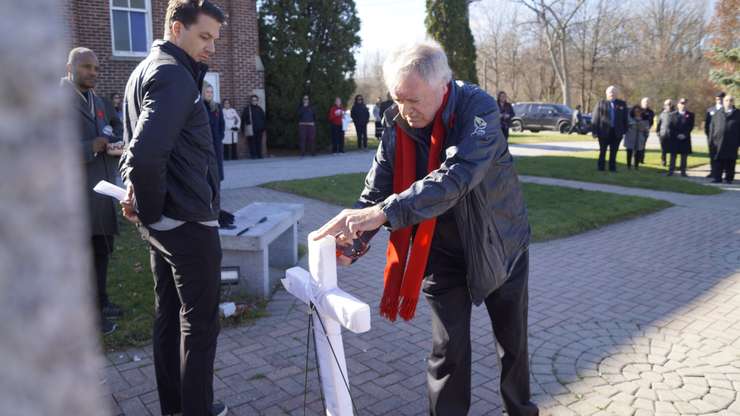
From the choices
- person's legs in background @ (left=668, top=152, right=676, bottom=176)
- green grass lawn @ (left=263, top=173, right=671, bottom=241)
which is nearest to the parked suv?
person's legs in background @ (left=668, top=152, right=676, bottom=176)

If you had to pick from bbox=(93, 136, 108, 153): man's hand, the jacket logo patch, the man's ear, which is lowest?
bbox=(93, 136, 108, 153): man's hand

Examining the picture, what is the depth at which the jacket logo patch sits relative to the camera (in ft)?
8.80

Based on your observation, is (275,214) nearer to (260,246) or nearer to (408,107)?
(260,246)

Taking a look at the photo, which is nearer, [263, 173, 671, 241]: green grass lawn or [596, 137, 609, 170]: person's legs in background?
[263, 173, 671, 241]: green grass lawn

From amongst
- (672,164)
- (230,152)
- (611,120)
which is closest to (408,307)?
(611,120)

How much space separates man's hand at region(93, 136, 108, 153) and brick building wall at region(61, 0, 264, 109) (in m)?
12.4

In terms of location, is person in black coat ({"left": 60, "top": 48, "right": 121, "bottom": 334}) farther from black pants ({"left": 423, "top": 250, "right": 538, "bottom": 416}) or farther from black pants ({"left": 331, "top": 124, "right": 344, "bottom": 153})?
black pants ({"left": 331, "top": 124, "right": 344, "bottom": 153})

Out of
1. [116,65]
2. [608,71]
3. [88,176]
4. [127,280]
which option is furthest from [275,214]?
[608,71]

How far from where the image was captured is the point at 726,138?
43.9 ft

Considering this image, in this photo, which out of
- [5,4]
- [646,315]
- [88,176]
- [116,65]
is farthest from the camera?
[116,65]

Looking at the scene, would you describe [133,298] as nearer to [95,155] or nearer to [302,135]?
[95,155]

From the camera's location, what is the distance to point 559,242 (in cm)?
822

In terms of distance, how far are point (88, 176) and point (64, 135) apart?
4603 millimetres

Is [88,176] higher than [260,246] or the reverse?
higher
